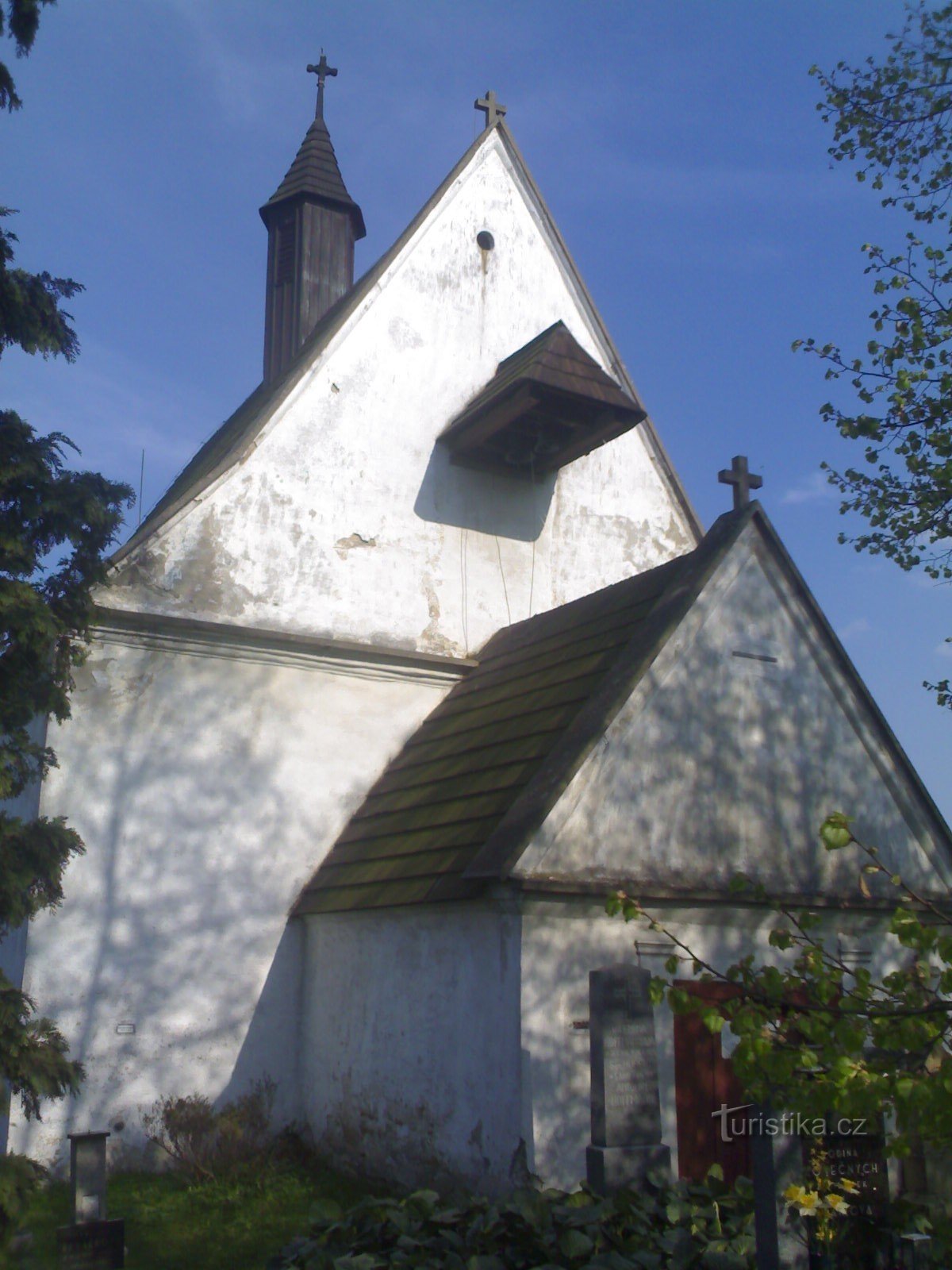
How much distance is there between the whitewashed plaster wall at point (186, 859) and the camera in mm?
10008

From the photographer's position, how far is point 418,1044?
340 inches

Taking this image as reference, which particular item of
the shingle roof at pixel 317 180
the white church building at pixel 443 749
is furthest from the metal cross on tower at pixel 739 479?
the shingle roof at pixel 317 180

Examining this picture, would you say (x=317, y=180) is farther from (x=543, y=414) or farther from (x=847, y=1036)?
(x=847, y=1036)

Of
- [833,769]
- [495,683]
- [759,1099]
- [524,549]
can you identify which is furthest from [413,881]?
[524,549]

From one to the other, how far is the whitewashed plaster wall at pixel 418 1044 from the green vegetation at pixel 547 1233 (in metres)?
1.22

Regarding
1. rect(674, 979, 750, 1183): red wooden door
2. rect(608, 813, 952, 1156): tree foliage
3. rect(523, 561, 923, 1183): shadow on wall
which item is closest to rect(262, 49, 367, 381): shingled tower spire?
rect(523, 561, 923, 1183): shadow on wall

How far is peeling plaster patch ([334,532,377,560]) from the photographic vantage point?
12273 mm

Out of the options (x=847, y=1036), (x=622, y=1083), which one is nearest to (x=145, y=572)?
(x=622, y=1083)

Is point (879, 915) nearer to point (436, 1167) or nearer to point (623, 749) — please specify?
point (623, 749)

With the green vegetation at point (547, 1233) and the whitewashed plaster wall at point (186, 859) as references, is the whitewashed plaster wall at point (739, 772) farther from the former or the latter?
the whitewashed plaster wall at point (186, 859)

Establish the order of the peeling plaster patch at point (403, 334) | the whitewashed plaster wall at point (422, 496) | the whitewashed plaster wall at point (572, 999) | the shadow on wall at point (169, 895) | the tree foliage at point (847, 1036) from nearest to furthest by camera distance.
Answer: the tree foliage at point (847, 1036) < the whitewashed plaster wall at point (572, 999) < the shadow on wall at point (169, 895) < the whitewashed plaster wall at point (422, 496) < the peeling plaster patch at point (403, 334)

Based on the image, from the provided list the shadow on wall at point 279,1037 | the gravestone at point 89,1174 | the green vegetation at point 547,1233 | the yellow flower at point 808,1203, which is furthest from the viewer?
the shadow on wall at point 279,1037

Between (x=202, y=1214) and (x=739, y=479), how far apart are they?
7307 millimetres

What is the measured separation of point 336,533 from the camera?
12.3 meters
